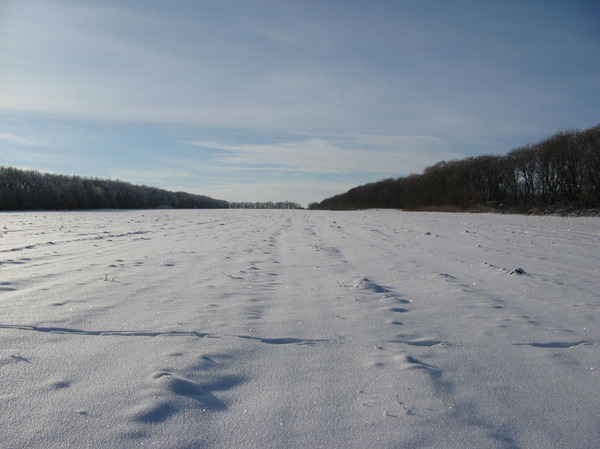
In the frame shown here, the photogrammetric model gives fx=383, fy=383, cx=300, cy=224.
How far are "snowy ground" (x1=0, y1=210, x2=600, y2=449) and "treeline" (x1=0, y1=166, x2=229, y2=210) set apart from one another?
4545cm

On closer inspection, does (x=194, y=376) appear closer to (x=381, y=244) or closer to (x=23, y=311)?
(x=23, y=311)

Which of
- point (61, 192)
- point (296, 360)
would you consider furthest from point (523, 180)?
point (61, 192)

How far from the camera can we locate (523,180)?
109 feet

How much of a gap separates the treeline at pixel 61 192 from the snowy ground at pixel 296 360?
149 ft

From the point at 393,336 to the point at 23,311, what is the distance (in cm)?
313

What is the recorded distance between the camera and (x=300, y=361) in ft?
8.17

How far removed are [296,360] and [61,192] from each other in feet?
170

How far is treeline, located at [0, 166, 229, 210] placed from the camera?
41.7 m

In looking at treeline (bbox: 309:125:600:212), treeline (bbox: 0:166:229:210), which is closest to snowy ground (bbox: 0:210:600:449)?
treeline (bbox: 309:125:600:212)

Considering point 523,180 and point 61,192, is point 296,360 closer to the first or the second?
point 523,180

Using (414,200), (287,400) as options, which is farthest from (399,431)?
(414,200)

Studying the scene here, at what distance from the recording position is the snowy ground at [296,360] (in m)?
1.77

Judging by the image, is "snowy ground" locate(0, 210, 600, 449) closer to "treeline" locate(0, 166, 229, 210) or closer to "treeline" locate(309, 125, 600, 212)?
"treeline" locate(309, 125, 600, 212)

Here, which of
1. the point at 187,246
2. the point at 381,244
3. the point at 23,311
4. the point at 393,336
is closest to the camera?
the point at 393,336
